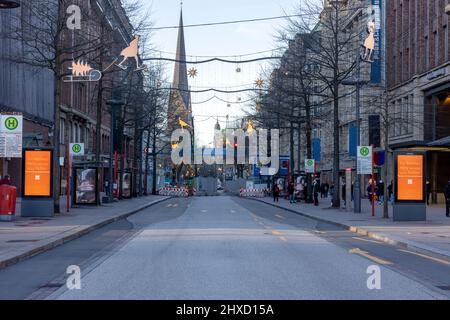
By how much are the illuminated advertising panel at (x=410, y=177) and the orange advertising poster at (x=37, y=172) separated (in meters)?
14.4

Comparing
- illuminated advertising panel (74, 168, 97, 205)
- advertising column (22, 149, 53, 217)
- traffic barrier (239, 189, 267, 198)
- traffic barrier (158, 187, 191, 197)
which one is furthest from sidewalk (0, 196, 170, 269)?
traffic barrier (158, 187, 191, 197)

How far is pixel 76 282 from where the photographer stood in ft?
41.8

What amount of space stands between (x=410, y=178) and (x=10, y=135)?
1603cm

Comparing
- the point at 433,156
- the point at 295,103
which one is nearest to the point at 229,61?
the point at 295,103

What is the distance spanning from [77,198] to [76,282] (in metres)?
29.9

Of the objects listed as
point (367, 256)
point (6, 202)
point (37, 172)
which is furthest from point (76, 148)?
point (367, 256)

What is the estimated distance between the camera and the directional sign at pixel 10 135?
2361 centimetres

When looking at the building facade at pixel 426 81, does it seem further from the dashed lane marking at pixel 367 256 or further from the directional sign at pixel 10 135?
the directional sign at pixel 10 135

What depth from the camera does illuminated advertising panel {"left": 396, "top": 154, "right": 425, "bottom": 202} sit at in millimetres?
30203

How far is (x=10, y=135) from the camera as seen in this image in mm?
23766

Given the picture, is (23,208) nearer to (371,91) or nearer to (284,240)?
(284,240)

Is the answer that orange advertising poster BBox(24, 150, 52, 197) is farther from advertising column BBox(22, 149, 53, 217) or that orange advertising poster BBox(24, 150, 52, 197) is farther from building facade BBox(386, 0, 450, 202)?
building facade BBox(386, 0, 450, 202)

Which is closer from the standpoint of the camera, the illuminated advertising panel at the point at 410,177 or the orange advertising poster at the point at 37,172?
the orange advertising poster at the point at 37,172

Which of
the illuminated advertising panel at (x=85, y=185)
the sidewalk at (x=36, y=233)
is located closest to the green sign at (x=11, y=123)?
the sidewalk at (x=36, y=233)
